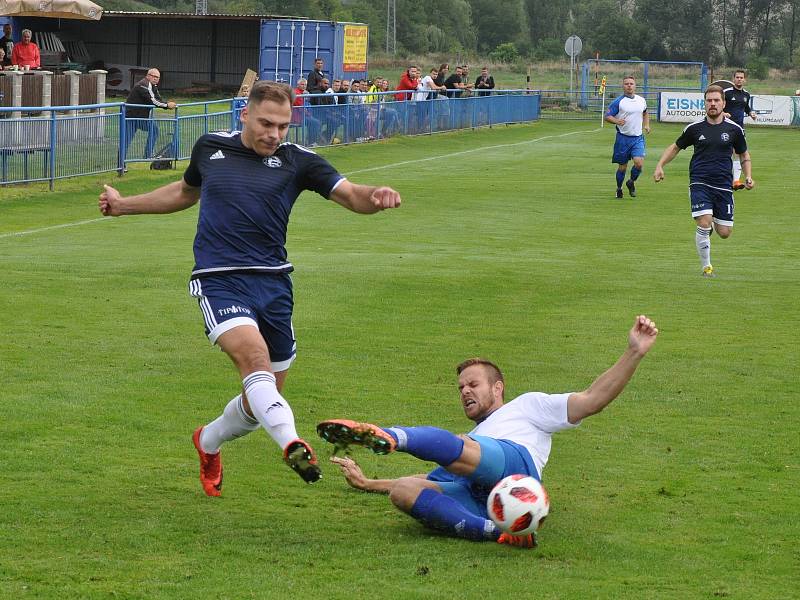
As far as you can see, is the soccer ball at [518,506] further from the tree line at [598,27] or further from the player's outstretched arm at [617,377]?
the tree line at [598,27]

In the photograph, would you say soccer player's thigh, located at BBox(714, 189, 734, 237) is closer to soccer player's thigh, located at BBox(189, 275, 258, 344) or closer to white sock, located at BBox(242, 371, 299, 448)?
soccer player's thigh, located at BBox(189, 275, 258, 344)

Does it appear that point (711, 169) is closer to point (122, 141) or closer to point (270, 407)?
point (270, 407)

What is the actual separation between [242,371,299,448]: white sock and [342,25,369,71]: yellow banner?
4747 centimetres

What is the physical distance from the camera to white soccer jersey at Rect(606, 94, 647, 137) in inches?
1070

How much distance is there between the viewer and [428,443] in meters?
6.29

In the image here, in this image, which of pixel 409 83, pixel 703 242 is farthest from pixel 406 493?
pixel 409 83

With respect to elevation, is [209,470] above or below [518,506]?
below

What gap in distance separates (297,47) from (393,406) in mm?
43732

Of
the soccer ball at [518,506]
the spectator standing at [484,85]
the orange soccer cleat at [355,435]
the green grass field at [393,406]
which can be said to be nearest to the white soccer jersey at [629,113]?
the green grass field at [393,406]

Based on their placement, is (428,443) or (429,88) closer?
(428,443)

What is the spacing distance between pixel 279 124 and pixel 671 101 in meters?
49.8

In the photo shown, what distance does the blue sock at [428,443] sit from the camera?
6234 mm

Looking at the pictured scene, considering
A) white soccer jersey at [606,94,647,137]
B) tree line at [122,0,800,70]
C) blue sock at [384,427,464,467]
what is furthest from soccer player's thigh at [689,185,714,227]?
tree line at [122,0,800,70]

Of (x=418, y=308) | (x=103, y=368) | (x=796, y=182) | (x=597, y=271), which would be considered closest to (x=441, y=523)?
(x=103, y=368)
